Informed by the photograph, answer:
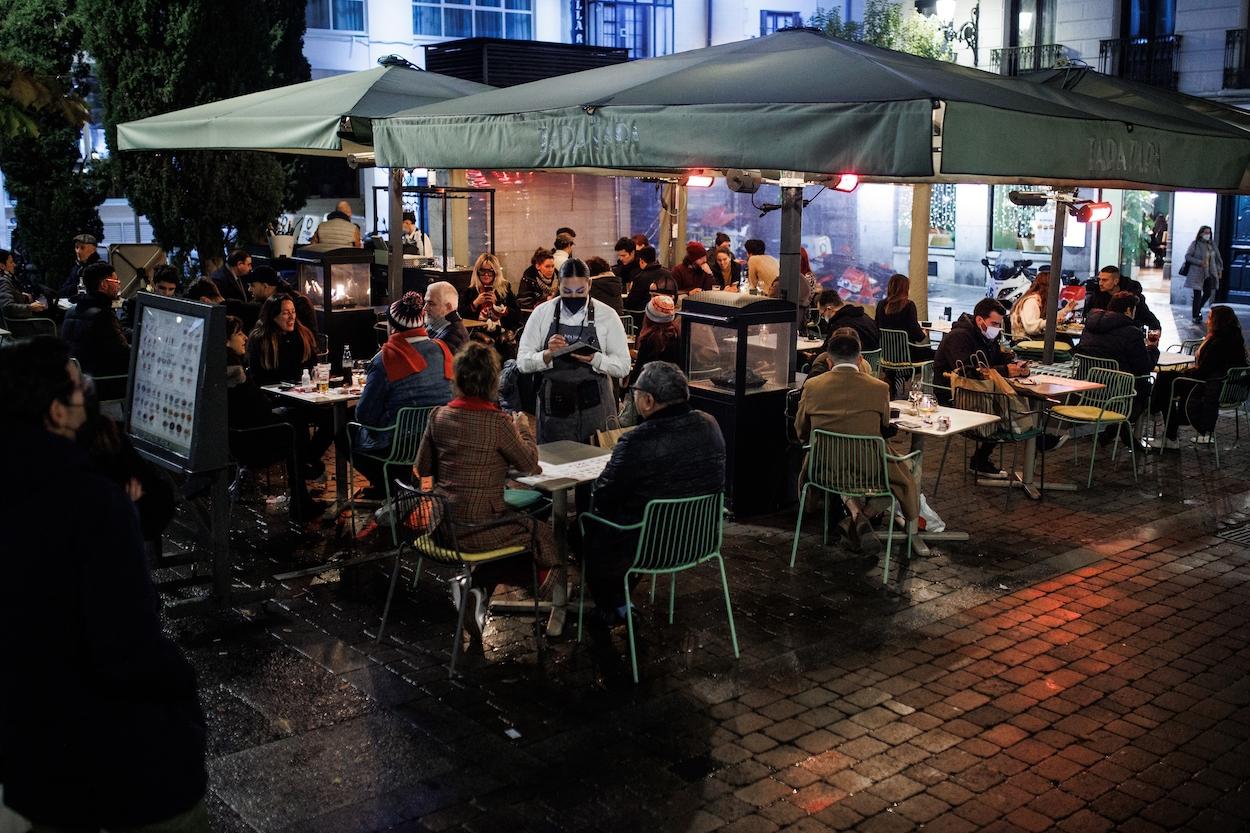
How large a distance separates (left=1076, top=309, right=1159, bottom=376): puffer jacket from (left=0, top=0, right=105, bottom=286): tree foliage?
46.7 feet

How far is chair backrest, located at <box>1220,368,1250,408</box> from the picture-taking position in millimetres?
11172

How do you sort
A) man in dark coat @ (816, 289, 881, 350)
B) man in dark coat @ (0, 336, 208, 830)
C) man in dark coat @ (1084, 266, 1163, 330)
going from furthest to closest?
man in dark coat @ (1084, 266, 1163, 330)
man in dark coat @ (816, 289, 881, 350)
man in dark coat @ (0, 336, 208, 830)

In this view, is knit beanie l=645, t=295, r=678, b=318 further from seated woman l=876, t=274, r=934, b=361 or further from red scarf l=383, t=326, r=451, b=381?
seated woman l=876, t=274, r=934, b=361

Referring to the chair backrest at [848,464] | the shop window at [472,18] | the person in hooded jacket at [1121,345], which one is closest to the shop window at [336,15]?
the shop window at [472,18]

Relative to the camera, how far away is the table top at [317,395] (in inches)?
358

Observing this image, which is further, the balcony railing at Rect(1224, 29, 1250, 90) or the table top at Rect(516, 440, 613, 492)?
the balcony railing at Rect(1224, 29, 1250, 90)

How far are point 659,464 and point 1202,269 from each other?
66.7ft

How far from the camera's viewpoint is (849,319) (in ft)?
39.1

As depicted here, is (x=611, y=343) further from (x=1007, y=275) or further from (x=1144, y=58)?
(x=1144, y=58)

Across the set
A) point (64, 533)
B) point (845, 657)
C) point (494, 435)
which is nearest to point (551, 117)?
point (494, 435)

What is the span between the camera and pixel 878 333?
12758mm

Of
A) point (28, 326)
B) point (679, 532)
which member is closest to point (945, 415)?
point (679, 532)

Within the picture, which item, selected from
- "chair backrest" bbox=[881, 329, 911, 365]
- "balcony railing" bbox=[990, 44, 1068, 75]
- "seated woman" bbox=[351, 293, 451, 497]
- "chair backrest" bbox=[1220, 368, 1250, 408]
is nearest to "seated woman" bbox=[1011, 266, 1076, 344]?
"chair backrest" bbox=[881, 329, 911, 365]

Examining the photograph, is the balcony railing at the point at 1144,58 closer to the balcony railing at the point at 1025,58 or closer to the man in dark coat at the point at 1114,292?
the balcony railing at the point at 1025,58
